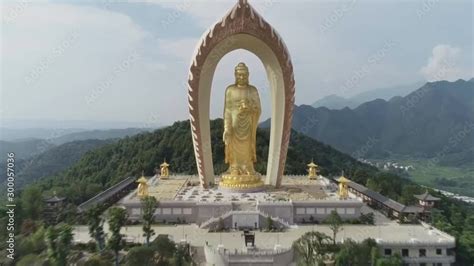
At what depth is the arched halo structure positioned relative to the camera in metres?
18.8

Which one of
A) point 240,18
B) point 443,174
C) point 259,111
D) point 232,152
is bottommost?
point 443,174

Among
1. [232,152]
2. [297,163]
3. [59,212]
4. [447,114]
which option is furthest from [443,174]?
[59,212]

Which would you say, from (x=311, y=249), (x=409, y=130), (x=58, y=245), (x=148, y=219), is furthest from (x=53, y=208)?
(x=409, y=130)

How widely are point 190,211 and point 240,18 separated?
326 inches

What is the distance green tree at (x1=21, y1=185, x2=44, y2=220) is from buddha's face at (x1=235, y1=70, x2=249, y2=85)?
10014mm

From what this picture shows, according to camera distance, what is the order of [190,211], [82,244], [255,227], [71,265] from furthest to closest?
1. [190,211]
2. [255,227]
3. [82,244]
4. [71,265]

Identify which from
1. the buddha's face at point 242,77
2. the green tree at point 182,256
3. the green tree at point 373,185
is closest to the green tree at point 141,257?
the green tree at point 182,256

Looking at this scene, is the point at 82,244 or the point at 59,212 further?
the point at 59,212

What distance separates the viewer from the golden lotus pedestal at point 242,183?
20578mm

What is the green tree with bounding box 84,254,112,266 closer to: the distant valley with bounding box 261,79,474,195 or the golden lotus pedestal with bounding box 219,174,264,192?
the golden lotus pedestal with bounding box 219,174,264,192

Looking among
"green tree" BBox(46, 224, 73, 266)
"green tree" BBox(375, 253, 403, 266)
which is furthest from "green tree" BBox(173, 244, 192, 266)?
"green tree" BBox(375, 253, 403, 266)

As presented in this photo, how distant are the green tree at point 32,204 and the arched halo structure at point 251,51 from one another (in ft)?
23.0

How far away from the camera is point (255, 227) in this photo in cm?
1770

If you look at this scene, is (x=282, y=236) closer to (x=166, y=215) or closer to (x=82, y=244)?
(x=166, y=215)
